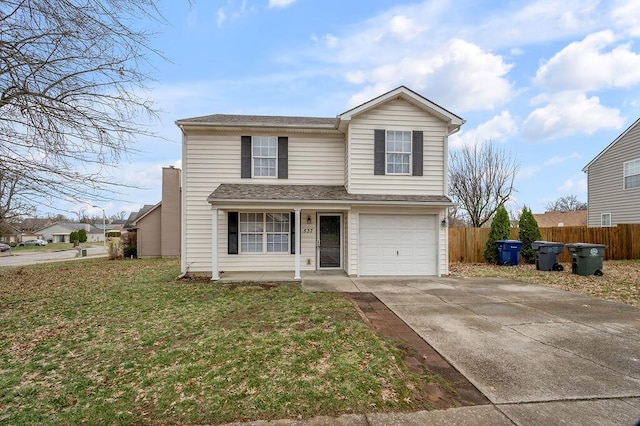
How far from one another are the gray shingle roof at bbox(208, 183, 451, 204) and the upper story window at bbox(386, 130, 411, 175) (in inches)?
39.0

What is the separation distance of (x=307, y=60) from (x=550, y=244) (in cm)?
1220

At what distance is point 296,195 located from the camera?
10125 mm

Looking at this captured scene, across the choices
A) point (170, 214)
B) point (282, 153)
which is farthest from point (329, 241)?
point (170, 214)

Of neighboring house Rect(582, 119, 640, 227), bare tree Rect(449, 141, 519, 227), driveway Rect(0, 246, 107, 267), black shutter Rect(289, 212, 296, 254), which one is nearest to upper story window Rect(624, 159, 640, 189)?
neighboring house Rect(582, 119, 640, 227)

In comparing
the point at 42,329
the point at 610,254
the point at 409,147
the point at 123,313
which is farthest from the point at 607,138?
the point at 42,329

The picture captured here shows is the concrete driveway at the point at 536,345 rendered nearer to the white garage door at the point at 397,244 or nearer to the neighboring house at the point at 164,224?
the white garage door at the point at 397,244

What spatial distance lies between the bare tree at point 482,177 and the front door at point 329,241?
16.2 meters

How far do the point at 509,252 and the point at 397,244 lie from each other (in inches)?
250

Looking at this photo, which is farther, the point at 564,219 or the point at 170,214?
the point at 564,219

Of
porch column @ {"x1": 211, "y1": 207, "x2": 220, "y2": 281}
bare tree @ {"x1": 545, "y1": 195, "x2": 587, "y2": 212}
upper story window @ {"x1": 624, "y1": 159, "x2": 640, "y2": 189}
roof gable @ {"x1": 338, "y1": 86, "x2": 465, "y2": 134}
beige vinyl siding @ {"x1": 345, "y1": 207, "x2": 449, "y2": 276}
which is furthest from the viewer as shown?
bare tree @ {"x1": 545, "y1": 195, "x2": 587, "y2": 212}

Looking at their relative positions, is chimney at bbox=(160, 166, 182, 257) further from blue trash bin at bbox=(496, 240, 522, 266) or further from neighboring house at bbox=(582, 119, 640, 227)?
neighboring house at bbox=(582, 119, 640, 227)

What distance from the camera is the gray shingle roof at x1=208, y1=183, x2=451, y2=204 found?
9.73 metres

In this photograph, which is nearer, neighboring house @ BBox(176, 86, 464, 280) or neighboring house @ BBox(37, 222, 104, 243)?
neighboring house @ BBox(176, 86, 464, 280)

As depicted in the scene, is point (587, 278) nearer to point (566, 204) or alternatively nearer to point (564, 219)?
point (564, 219)
